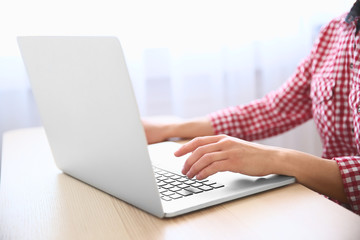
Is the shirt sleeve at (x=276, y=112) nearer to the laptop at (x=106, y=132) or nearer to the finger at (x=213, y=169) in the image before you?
the laptop at (x=106, y=132)

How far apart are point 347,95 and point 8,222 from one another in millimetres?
831

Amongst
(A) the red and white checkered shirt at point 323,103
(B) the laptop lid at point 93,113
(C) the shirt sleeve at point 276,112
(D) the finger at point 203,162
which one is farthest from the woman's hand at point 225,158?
(C) the shirt sleeve at point 276,112

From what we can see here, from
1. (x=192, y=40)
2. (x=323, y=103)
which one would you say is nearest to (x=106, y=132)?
(x=323, y=103)

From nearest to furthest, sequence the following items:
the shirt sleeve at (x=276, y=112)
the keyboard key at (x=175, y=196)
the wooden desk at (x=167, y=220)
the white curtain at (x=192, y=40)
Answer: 1. the wooden desk at (x=167, y=220)
2. the keyboard key at (x=175, y=196)
3. the shirt sleeve at (x=276, y=112)
4. the white curtain at (x=192, y=40)

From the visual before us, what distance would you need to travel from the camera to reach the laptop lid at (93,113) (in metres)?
0.61

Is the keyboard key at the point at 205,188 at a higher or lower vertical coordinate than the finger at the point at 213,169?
lower

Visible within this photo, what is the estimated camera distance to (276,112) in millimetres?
1330

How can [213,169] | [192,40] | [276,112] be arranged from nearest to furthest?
[213,169] → [276,112] → [192,40]

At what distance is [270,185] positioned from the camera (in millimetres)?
734

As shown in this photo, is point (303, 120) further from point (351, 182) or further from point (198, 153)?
point (198, 153)

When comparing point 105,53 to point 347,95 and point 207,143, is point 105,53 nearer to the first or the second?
point 207,143

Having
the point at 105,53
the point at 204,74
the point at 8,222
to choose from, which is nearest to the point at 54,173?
the point at 8,222

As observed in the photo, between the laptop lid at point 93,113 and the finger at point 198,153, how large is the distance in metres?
0.11

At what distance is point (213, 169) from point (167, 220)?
0.44 ft
